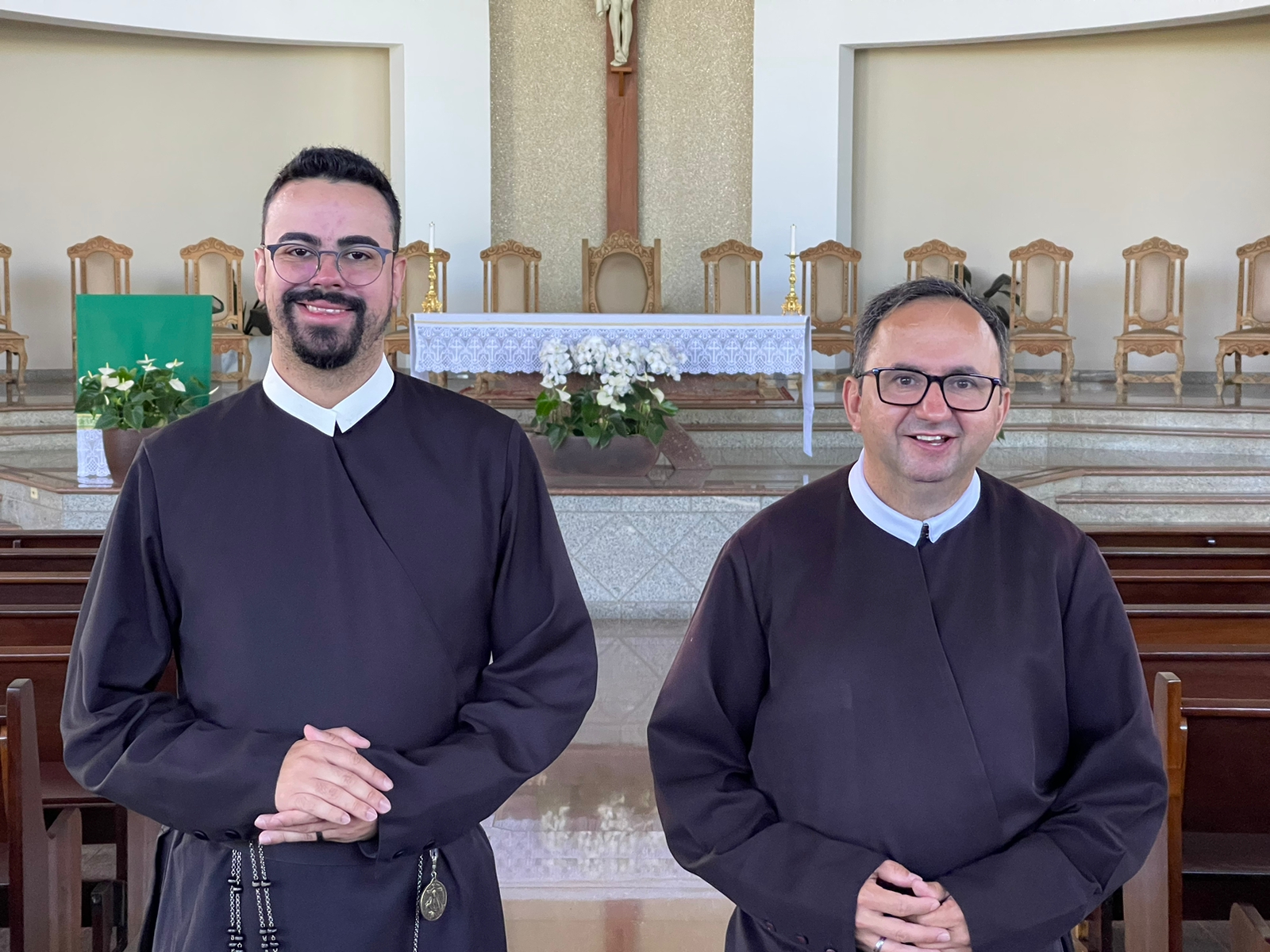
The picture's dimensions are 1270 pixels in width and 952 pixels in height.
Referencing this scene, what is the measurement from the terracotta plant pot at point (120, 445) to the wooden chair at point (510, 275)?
11.8 ft

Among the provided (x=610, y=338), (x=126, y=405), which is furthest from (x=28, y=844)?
(x=610, y=338)

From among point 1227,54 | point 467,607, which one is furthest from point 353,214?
point 1227,54

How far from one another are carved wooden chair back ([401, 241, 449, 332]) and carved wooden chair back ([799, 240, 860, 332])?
2.69 m

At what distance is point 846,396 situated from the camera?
5.81ft

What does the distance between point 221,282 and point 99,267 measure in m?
0.87

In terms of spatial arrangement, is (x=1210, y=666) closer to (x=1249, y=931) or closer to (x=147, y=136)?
(x=1249, y=931)

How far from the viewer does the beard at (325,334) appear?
1.69 meters

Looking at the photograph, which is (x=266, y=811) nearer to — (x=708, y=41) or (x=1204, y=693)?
(x=1204, y=693)

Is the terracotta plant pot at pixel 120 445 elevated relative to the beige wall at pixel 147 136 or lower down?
lower down

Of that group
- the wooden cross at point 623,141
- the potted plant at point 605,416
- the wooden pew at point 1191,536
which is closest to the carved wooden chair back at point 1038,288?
the wooden cross at point 623,141

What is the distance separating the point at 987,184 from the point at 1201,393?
2369 mm

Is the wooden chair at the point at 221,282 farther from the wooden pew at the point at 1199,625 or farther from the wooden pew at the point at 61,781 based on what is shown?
the wooden pew at the point at 61,781

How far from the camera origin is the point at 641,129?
32.9 feet

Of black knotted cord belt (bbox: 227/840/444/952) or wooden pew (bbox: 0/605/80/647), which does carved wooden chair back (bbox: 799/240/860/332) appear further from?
black knotted cord belt (bbox: 227/840/444/952)
